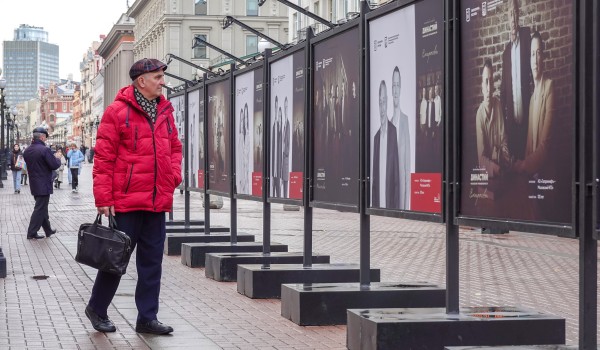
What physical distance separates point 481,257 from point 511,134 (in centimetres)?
1080

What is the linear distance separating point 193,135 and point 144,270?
26.8 ft

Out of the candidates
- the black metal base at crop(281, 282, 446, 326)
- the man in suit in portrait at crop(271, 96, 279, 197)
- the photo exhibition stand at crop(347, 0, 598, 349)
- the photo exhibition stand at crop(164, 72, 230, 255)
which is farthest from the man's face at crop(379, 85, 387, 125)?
the photo exhibition stand at crop(164, 72, 230, 255)

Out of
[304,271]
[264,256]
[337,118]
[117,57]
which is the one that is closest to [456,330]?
[337,118]

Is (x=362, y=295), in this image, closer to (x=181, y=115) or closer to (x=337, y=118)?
(x=337, y=118)

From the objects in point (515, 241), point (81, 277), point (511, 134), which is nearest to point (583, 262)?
point (511, 134)

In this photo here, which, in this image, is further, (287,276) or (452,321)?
(287,276)

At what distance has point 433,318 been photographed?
23.6ft

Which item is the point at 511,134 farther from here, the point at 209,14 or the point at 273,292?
the point at 209,14

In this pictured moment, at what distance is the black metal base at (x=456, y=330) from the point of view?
7.03 meters

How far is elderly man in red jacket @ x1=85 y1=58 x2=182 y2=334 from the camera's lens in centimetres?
843

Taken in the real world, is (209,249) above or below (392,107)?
below

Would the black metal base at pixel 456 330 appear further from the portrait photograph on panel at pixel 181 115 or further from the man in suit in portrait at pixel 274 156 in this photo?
the portrait photograph on panel at pixel 181 115

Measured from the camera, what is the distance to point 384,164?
823cm

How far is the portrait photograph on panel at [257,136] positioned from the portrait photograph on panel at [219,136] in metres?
1.24
